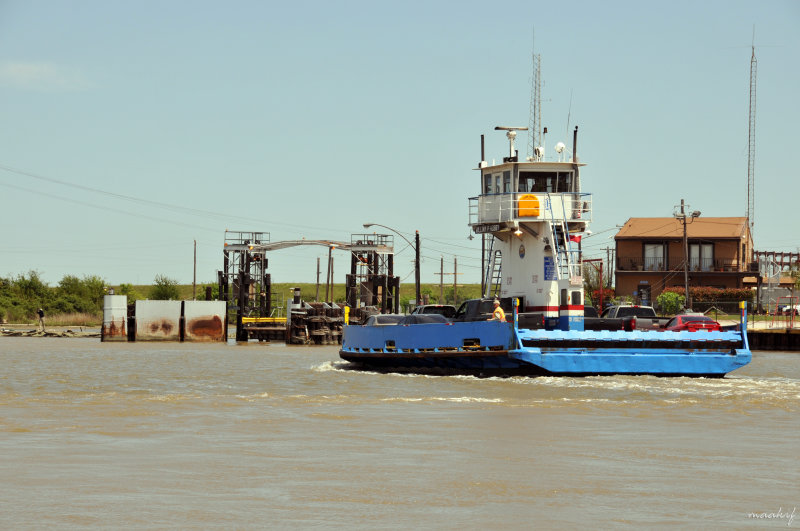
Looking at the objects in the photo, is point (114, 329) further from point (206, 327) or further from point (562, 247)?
point (562, 247)

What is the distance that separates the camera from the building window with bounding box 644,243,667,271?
92375 mm

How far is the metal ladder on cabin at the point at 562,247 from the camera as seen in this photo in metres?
30.8

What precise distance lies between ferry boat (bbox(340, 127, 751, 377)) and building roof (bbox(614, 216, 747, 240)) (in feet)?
201

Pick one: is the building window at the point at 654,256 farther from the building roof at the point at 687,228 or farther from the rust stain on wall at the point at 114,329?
the rust stain on wall at the point at 114,329

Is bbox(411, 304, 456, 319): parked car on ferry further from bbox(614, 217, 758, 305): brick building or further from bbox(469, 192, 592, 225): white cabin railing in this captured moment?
bbox(614, 217, 758, 305): brick building

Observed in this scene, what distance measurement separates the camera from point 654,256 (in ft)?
304

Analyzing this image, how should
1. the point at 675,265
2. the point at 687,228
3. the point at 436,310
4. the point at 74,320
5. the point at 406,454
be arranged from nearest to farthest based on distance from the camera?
the point at 406,454 → the point at 436,310 → the point at 675,265 → the point at 687,228 → the point at 74,320

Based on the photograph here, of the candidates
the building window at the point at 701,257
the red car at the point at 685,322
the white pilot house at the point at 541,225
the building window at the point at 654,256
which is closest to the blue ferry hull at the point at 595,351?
Result: the white pilot house at the point at 541,225

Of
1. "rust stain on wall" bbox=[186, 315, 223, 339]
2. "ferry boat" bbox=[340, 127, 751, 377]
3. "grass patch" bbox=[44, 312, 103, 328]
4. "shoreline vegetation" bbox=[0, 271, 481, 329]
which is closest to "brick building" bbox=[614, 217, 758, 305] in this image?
"shoreline vegetation" bbox=[0, 271, 481, 329]

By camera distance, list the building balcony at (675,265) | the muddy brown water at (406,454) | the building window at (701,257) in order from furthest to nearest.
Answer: the building window at (701,257), the building balcony at (675,265), the muddy brown water at (406,454)

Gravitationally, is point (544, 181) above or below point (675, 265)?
above

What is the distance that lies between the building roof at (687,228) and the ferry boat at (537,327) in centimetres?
6111

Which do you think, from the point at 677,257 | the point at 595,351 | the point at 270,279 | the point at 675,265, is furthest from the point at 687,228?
the point at 595,351

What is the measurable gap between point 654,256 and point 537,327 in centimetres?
6458
